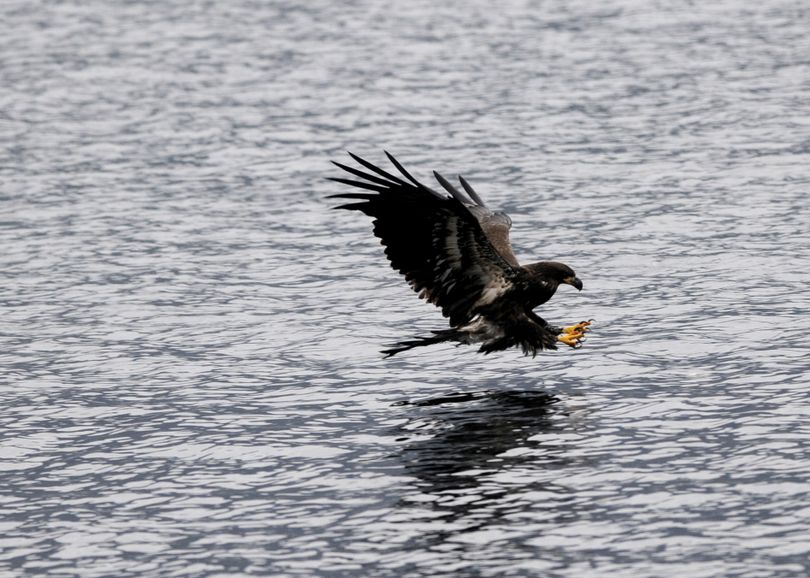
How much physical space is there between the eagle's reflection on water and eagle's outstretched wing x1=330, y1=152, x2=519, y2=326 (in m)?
0.98

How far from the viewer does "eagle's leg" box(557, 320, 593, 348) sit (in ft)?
49.3

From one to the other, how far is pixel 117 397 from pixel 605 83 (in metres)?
19.0

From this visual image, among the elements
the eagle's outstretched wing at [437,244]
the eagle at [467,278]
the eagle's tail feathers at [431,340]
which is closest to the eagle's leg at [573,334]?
the eagle at [467,278]

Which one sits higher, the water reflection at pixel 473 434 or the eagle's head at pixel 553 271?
the eagle's head at pixel 553 271

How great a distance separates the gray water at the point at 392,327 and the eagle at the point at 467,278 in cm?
46

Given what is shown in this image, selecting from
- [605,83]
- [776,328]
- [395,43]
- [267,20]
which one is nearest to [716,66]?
[605,83]

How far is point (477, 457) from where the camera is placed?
12.7 metres

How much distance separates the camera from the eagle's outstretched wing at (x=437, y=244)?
14039 mm

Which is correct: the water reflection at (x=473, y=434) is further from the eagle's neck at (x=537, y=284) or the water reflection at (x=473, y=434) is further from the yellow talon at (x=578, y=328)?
the eagle's neck at (x=537, y=284)

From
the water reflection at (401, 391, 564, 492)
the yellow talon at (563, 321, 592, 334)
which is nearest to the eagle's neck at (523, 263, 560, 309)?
the yellow talon at (563, 321, 592, 334)

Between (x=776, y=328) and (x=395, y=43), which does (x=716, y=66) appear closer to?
(x=395, y=43)

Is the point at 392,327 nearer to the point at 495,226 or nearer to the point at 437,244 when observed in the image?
the point at 495,226

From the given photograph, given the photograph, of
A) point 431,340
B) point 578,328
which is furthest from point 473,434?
point 578,328

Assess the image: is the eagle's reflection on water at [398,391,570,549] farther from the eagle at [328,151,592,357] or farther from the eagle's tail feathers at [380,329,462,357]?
the eagle at [328,151,592,357]
